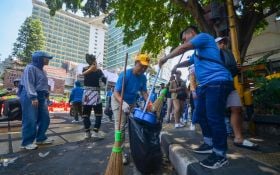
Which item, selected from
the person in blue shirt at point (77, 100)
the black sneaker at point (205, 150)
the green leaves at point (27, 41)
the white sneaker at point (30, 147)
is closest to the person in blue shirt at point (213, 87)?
the black sneaker at point (205, 150)

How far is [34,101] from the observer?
16.2 feet

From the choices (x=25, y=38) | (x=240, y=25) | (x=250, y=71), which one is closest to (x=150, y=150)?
(x=250, y=71)

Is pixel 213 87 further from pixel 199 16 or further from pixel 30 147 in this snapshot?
pixel 199 16

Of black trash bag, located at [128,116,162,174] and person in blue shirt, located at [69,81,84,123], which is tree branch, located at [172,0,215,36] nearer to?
black trash bag, located at [128,116,162,174]

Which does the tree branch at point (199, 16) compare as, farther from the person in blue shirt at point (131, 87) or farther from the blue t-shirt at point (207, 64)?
the blue t-shirt at point (207, 64)

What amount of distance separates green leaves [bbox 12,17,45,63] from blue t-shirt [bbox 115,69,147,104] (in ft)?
121

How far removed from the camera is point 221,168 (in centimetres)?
260

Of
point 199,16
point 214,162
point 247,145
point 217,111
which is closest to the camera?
point 214,162

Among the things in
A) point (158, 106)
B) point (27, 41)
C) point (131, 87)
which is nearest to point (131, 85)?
point (131, 87)

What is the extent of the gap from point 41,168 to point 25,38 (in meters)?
38.3

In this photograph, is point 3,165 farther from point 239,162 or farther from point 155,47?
point 155,47

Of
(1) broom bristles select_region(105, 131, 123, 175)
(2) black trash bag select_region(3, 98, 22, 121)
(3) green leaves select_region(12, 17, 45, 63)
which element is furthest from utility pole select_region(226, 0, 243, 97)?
(3) green leaves select_region(12, 17, 45, 63)

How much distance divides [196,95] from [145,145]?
99 centimetres

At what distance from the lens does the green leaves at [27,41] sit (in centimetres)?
3725
